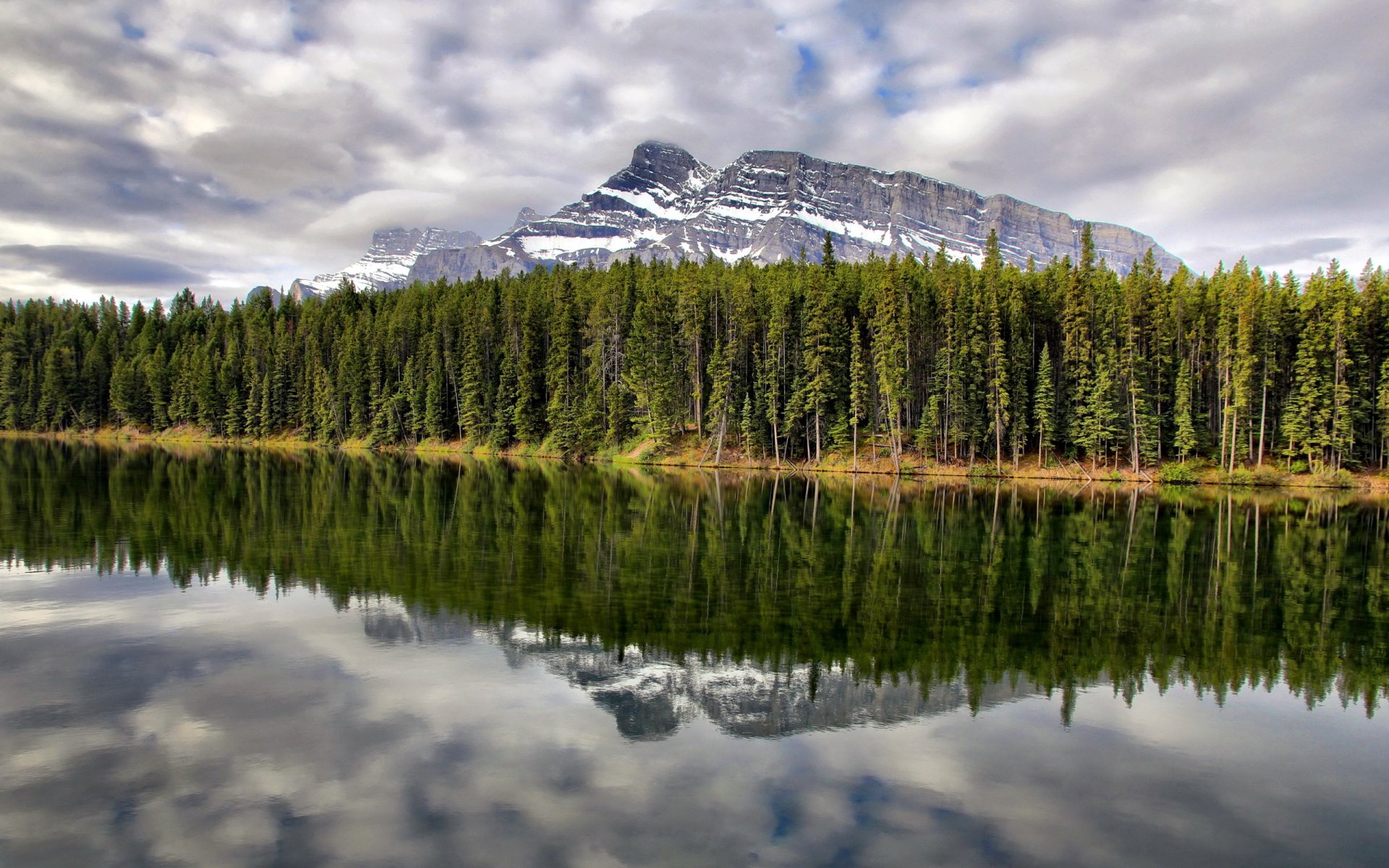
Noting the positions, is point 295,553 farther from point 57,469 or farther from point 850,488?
point 57,469

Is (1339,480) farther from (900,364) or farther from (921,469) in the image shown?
(900,364)

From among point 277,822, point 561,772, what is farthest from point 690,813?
point 277,822

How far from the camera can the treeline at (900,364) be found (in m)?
72.3

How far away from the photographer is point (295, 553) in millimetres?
26781

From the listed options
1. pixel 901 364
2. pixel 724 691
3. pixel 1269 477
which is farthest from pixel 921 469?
pixel 724 691

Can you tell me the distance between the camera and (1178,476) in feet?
236

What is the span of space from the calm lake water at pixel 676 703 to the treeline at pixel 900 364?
155 feet

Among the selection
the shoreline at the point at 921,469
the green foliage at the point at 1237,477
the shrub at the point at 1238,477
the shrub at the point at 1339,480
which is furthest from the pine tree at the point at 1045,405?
the shrub at the point at 1339,480

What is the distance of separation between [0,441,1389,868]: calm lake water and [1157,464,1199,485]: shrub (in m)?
45.0

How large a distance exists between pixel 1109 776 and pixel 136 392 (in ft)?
493

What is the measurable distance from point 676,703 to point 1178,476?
241 feet

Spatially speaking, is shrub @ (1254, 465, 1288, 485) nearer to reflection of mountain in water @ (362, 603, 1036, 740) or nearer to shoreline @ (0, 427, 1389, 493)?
shoreline @ (0, 427, 1389, 493)

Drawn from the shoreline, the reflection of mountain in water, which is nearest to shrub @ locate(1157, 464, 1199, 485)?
the shoreline

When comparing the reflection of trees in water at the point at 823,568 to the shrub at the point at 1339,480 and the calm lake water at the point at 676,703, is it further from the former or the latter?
the shrub at the point at 1339,480
